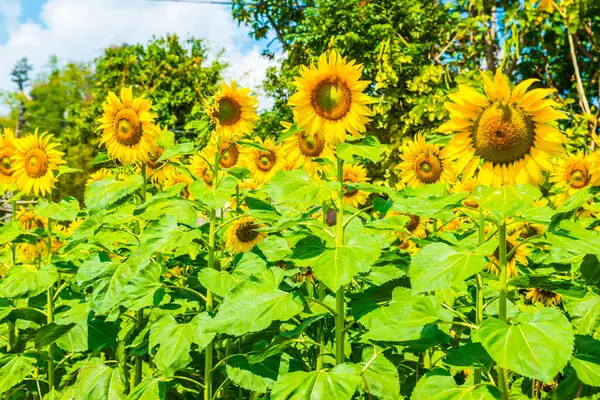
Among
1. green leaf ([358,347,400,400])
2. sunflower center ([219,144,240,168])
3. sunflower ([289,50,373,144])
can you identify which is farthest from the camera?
sunflower center ([219,144,240,168])

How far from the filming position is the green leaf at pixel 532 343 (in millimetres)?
1385

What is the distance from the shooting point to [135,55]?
17.0 meters

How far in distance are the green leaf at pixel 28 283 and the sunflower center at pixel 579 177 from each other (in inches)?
113

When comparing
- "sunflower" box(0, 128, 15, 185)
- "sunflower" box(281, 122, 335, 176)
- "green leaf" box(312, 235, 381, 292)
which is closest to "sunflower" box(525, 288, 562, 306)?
"sunflower" box(281, 122, 335, 176)

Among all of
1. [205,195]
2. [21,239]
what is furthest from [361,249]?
[21,239]

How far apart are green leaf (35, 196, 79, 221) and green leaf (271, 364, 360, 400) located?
1525mm

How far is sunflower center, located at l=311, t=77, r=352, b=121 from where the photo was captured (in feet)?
7.72

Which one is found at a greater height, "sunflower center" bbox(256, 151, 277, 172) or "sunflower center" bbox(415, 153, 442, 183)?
"sunflower center" bbox(256, 151, 277, 172)

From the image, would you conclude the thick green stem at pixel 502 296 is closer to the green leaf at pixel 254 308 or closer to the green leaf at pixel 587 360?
the green leaf at pixel 587 360

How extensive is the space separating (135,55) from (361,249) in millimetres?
16569

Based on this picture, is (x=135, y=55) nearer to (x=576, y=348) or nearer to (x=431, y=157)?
(x=431, y=157)

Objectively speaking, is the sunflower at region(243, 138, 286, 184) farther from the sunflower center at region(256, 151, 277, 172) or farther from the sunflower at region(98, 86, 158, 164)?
the sunflower at region(98, 86, 158, 164)

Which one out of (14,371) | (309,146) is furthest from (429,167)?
(14,371)

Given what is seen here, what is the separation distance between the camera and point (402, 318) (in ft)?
5.68
